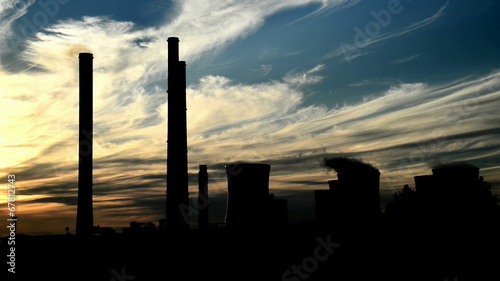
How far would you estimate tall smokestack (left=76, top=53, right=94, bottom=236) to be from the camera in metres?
21.8

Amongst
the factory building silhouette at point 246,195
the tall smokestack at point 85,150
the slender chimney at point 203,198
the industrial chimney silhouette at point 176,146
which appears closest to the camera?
the tall smokestack at point 85,150

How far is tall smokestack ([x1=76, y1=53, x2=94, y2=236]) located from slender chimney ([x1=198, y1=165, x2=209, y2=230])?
975 cm

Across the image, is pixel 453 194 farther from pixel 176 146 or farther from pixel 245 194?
pixel 176 146

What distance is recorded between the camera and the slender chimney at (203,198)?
102 ft

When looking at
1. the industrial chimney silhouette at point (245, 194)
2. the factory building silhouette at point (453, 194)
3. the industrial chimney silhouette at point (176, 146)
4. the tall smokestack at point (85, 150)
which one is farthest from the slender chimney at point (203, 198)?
the factory building silhouette at point (453, 194)

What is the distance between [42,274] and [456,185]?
22901 mm

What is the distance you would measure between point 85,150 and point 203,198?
10.2m

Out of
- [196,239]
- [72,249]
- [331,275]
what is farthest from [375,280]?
[72,249]

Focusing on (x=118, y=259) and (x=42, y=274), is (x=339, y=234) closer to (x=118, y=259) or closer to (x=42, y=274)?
(x=118, y=259)

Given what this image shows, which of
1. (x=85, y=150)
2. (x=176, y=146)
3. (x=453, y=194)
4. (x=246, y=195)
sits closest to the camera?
(x=85, y=150)

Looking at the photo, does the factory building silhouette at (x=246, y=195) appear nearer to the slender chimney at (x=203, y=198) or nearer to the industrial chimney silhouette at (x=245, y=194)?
the industrial chimney silhouette at (x=245, y=194)

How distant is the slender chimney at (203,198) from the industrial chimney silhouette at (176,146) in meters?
7.59

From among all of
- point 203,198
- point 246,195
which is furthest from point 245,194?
point 203,198

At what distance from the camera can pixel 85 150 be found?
22203 mm
